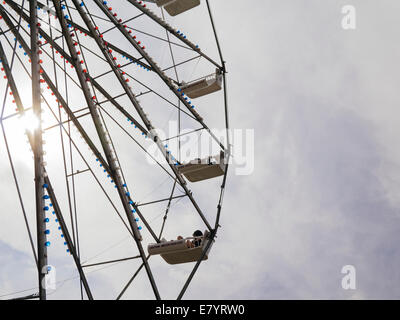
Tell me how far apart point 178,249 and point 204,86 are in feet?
27.7

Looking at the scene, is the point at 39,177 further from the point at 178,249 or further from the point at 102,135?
the point at 178,249

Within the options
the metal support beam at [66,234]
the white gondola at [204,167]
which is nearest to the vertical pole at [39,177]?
the metal support beam at [66,234]

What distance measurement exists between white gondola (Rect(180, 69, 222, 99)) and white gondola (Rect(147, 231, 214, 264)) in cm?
759

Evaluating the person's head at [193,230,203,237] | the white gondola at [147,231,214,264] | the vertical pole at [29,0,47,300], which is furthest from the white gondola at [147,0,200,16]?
the white gondola at [147,231,214,264]

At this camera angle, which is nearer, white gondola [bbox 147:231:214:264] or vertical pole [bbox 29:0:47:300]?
vertical pole [bbox 29:0:47:300]

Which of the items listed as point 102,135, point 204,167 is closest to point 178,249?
point 204,167

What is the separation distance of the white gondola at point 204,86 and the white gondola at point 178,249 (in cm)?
759

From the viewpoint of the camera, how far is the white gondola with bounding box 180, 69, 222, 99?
61.7 feet

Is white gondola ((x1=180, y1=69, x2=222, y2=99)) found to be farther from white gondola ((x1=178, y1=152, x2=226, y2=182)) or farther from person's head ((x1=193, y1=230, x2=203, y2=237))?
person's head ((x1=193, y1=230, x2=203, y2=237))

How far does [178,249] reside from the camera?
13.8 meters

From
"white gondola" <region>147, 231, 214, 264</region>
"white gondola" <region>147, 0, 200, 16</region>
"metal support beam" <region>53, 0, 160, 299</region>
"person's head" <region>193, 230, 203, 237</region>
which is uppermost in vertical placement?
"white gondola" <region>147, 0, 200, 16</region>
